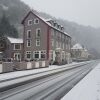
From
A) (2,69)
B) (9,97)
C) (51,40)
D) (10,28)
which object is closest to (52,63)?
(51,40)

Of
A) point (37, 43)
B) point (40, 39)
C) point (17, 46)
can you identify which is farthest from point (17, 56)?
point (40, 39)

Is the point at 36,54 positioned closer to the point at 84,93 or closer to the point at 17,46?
the point at 17,46

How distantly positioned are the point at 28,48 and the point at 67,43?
18.9 metres

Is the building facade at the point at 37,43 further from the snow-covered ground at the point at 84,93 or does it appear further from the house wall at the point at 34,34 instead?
the snow-covered ground at the point at 84,93

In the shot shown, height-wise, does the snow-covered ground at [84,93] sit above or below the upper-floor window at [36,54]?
below

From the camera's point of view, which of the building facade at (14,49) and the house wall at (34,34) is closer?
the house wall at (34,34)

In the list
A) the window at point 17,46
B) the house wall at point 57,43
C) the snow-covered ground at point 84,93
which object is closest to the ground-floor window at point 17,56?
the window at point 17,46

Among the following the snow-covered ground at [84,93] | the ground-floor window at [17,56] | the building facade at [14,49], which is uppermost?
the building facade at [14,49]

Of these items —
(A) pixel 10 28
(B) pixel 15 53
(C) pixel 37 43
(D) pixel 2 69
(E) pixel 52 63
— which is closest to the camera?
(D) pixel 2 69

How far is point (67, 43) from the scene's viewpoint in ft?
249

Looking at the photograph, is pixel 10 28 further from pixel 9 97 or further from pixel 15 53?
pixel 9 97

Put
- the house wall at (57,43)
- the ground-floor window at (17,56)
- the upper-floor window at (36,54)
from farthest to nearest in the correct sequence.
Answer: the ground-floor window at (17,56), the house wall at (57,43), the upper-floor window at (36,54)

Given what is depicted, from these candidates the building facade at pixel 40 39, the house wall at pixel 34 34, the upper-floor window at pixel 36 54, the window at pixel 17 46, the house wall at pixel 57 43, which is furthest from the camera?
the window at pixel 17 46

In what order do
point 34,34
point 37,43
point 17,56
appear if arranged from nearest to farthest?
1. point 37,43
2. point 34,34
3. point 17,56
